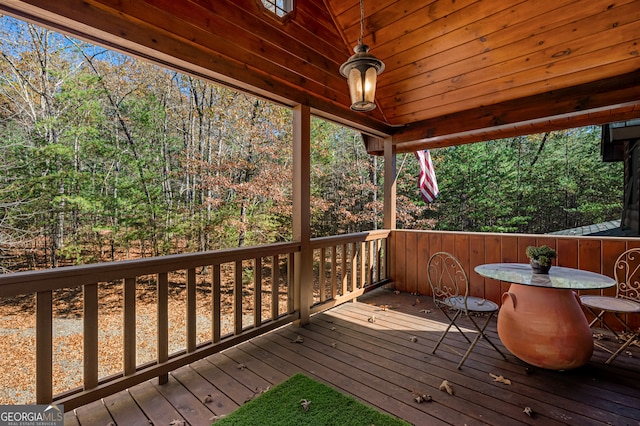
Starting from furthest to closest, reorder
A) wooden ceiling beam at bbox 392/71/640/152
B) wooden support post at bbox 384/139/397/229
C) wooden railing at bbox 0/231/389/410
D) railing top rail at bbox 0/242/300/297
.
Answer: wooden support post at bbox 384/139/397/229, wooden ceiling beam at bbox 392/71/640/152, wooden railing at bbox 0/231/389/410, railing top rail at bbox 0/242/300/297

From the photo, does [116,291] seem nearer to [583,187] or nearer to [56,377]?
[56,377]

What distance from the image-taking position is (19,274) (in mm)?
1480

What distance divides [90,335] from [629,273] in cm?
480

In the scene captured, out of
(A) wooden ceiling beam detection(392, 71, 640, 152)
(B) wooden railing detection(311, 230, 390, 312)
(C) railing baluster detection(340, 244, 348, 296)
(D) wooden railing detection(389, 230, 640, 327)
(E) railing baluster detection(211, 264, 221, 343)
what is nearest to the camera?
(E) railing baluster detection(211, 264, 221, 343)

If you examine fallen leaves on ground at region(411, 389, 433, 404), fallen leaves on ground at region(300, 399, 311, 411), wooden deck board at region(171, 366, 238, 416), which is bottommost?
wooden deck board at region(171, 366, 238, 416)

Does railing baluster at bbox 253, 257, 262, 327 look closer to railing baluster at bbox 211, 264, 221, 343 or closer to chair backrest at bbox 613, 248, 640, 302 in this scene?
railing baluster at bbox 211, 264, 221, 343

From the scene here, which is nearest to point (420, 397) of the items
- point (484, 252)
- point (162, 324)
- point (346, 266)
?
point (162, 324)

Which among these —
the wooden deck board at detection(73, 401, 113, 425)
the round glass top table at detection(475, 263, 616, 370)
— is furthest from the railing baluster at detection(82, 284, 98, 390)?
the round glass top table at detection(475, 263, 616, 370)

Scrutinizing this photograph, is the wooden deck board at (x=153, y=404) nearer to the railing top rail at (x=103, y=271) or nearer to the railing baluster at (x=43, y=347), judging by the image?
the railing baluster at (x=43, y=347)

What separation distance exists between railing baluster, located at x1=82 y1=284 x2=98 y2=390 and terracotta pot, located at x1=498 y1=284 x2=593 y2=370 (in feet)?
9.86

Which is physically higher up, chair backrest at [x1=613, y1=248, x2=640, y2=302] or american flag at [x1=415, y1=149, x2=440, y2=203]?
american flag at [x1=415, y1=149, x2=440, y2=203]

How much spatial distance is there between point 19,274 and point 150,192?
5387 mm

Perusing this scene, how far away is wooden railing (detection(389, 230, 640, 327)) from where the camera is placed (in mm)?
2988

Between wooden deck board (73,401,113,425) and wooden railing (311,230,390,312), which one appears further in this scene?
wooden railing (311,230,390,312)
